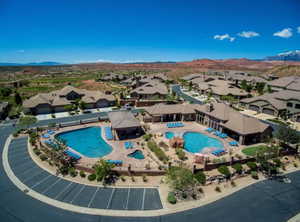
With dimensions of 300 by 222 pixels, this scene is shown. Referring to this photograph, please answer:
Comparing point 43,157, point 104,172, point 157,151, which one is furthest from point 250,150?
point 43,157

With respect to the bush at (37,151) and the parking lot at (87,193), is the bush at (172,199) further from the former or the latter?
the bush at (37,151)

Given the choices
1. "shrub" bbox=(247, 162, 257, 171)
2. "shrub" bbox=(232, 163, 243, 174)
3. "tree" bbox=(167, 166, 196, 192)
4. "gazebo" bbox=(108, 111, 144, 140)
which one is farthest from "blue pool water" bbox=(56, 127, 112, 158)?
"shrub" bbox=(247, 162, 257, 171)

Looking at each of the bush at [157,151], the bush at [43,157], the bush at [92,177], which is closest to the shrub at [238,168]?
the bush at [157,151]

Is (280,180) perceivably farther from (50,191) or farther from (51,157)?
(51,157)

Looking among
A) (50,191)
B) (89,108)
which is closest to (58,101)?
(89,108)

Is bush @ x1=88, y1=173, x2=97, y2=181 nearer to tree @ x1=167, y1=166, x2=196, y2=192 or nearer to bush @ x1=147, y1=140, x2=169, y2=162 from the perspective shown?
bush @ x1=147, y1=140, x2=169, y2=162

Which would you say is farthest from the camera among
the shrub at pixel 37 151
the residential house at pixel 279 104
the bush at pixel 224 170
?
the residential house at pixel 279 104

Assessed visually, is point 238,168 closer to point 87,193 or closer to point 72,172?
point 87,193
